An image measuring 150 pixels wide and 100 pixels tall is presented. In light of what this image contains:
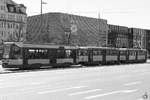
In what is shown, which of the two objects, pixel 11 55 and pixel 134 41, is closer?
Result: pixel 11 55

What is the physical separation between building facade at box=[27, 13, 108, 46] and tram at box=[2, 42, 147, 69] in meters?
41.2

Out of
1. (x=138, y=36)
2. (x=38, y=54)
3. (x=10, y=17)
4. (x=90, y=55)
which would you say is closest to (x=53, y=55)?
(x=38, y=54)

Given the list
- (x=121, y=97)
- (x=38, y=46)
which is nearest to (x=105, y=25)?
(x=38, y=46)

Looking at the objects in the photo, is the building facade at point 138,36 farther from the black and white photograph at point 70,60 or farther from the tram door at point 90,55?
the tram door at point 90,55

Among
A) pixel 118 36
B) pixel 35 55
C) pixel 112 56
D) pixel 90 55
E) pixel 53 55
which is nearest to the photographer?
pixel 35 55

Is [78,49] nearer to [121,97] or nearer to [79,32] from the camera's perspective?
[121,97]

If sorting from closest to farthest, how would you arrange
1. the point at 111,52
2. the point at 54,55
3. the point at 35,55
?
the point at 35,55, the point at 54,55, the point at 111,52

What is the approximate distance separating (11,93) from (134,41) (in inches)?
4684

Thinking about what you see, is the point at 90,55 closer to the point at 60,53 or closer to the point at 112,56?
the point at 112,56

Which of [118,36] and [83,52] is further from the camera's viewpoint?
[118,36]

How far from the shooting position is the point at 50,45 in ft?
102

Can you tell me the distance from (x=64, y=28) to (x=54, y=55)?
60.3 meters

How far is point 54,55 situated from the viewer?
103 ft

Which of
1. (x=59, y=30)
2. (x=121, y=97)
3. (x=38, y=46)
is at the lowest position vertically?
(x=121, y=97)
